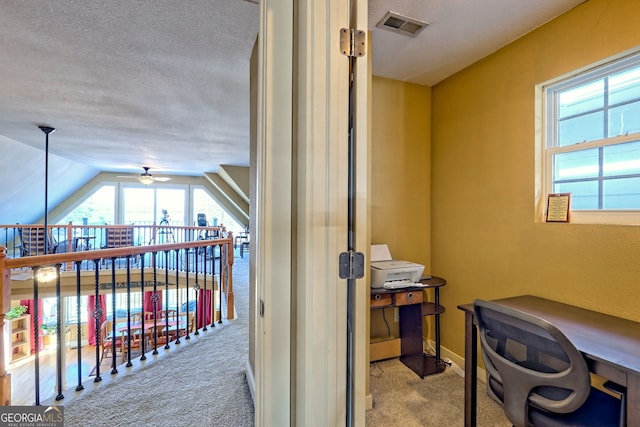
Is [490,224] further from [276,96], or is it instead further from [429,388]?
[276,96]

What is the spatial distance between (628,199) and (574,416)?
1.17 metres

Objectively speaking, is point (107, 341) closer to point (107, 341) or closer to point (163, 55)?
point (107, 341)

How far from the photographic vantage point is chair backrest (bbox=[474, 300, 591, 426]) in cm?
103

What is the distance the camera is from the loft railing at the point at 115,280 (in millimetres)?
1736

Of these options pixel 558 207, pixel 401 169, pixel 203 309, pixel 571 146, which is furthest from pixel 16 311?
pixel 571 146

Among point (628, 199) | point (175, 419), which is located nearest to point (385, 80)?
point (628, 199)

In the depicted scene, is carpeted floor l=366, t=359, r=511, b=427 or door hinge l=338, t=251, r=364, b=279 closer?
door hinge l=338, t=251, r=364, b=279

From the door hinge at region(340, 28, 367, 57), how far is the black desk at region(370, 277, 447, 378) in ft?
5.17

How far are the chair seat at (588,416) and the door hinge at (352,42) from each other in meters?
1.52

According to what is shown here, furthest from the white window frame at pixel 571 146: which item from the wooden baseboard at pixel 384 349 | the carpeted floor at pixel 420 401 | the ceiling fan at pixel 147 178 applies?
the ceiling fan at pixel 147 178

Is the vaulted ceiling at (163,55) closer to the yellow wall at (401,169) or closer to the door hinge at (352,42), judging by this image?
the yellow wall at (401,169)

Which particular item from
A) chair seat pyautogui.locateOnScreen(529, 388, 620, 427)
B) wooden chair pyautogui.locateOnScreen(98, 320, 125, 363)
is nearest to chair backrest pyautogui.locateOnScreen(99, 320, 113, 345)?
wooden chair pyautogui.locateOnScreen(98, 320, 125, 363)

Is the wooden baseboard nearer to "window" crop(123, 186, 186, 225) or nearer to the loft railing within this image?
the loft railing

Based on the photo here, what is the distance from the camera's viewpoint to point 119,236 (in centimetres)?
660
